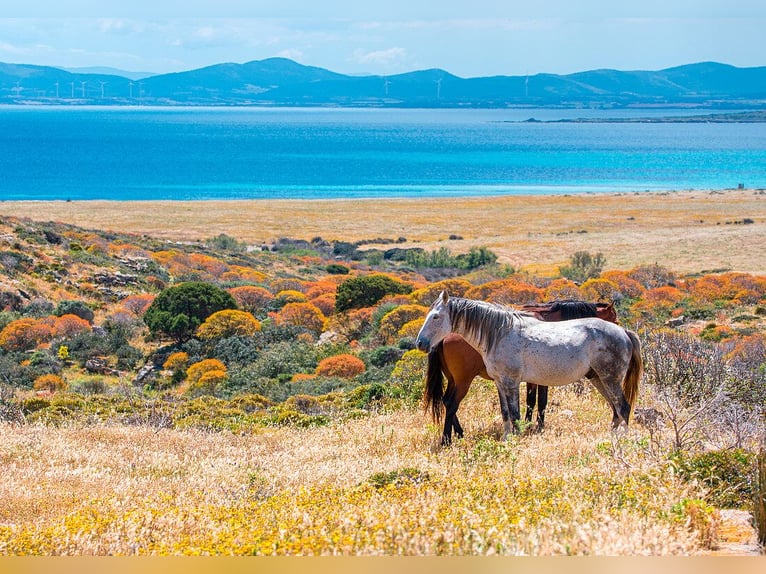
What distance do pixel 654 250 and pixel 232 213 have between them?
41368mm

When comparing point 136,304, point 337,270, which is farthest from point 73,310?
point 337,270

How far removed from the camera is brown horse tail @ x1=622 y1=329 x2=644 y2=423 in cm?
948

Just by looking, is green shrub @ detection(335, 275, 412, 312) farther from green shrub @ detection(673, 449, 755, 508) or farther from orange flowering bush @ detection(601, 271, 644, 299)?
green shrub @ detection(673, 449, 755, 508)

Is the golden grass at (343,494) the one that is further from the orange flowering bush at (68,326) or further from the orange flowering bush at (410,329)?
the orange flowering bush at (68,326)

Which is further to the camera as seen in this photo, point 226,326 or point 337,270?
point 337,270

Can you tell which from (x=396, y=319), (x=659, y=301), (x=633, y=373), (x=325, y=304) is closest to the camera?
(x=633, y=373)

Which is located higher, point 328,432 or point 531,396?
point 531,396

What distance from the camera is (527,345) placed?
916 cm

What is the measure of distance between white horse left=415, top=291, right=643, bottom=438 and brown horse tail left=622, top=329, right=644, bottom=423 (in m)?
0.12

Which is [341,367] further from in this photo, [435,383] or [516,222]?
[516,222]

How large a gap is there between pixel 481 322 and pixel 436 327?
Answer: 489 mm

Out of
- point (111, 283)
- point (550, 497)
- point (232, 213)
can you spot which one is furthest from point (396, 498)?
point (232, 213)

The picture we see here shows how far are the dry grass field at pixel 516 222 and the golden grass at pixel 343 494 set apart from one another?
35.3 meters

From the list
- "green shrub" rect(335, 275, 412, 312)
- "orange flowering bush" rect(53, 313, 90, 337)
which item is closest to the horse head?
"green shrub" rect(335, 275, 412, 312)
